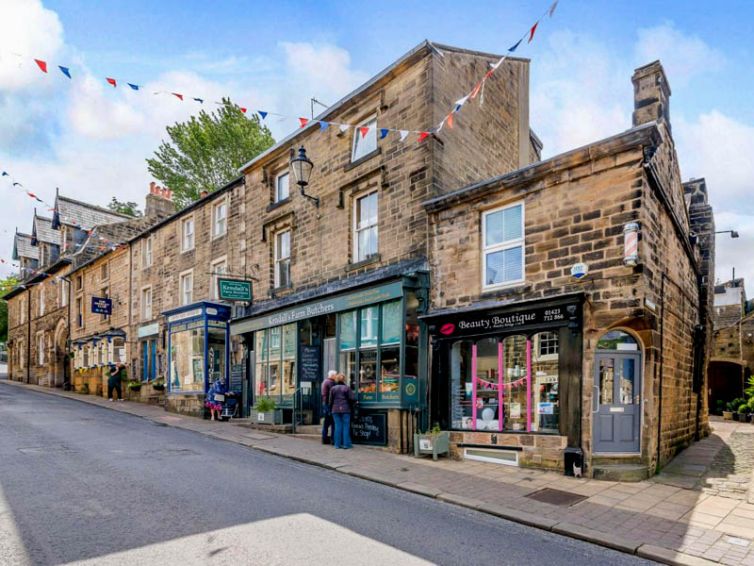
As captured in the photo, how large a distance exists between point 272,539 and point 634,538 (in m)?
3.96

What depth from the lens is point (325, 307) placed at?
13023 millimetres

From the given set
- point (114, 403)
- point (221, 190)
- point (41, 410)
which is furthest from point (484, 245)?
point (114, 403)

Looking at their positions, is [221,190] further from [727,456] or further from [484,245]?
[727,456]

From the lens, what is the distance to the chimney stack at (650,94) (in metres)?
10.9

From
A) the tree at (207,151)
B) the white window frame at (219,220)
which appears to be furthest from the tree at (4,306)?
the white window frame at (219,220)

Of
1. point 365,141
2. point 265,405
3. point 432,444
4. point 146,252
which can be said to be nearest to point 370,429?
point 432,444

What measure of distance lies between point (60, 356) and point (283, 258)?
930 inches

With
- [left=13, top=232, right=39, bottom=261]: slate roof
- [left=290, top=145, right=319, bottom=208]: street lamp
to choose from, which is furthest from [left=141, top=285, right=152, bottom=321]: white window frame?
[left=13, top=232, right=39, bottom=261]: slate roof

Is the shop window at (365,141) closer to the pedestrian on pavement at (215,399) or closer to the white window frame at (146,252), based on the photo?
the pedestrian on pavement at (215,399)

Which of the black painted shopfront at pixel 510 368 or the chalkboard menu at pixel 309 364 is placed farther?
the chalkboard menu at pixel 309 364

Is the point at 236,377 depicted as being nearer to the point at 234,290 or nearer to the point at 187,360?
the point at 187,360

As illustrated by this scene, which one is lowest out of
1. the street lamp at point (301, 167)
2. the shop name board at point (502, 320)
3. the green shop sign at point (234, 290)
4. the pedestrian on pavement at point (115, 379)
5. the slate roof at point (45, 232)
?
the pedestrian on pavement at point (115, 379)

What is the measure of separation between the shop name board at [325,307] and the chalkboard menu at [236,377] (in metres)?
1.16

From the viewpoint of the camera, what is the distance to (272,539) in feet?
16.8
